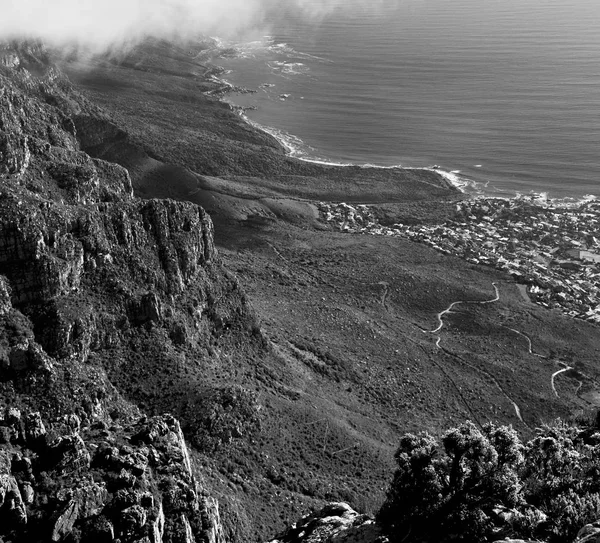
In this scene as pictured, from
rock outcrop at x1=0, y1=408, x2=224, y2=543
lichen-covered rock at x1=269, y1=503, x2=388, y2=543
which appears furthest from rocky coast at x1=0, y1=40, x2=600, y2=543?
lichen-covered rock at x1=269, y1=503, x2=388, y2=543

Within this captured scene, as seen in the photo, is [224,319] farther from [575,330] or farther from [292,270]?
[575,330]

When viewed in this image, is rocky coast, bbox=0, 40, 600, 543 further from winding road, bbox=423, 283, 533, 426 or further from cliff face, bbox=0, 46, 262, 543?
winding road, bbox=423, 283, 533, 426

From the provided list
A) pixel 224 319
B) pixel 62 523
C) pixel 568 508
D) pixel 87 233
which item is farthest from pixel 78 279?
pixel 568 508

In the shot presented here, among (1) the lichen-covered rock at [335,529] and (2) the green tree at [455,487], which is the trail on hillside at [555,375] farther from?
(1) the lichen-covered rock at [335,529]

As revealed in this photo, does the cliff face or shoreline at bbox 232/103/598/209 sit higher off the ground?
the cliff face

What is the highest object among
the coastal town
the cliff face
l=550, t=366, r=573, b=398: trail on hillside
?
the cliff face

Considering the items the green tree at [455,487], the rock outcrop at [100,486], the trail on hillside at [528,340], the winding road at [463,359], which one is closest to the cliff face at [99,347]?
the rock outcrop at [100,486]
